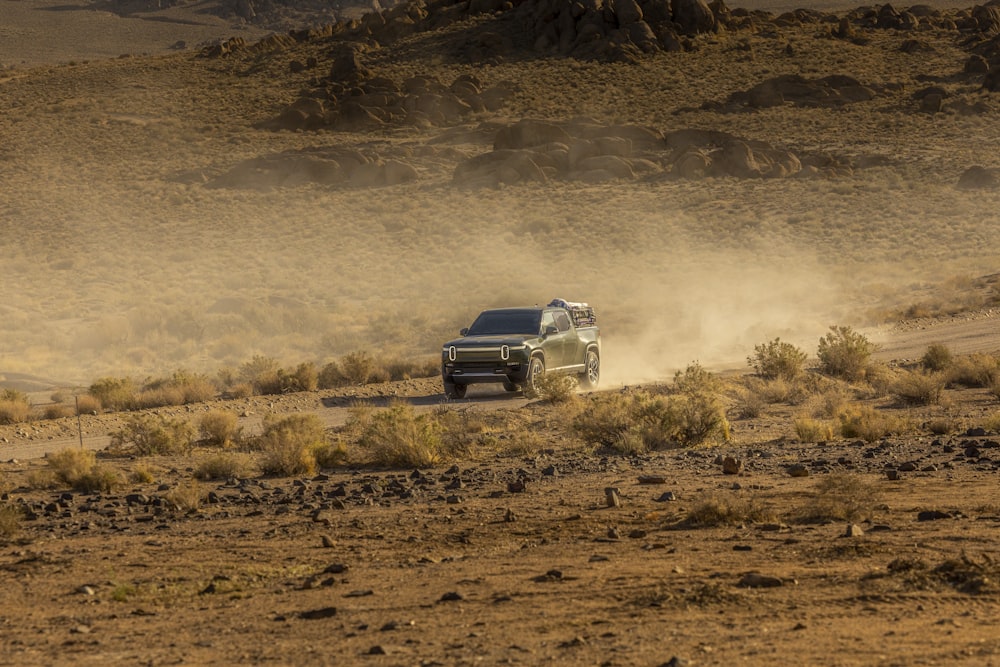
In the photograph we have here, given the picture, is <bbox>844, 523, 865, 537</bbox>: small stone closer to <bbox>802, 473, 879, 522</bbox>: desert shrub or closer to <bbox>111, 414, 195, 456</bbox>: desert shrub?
<bbox>802, 473, 879, 522</bbox>: desert shrub

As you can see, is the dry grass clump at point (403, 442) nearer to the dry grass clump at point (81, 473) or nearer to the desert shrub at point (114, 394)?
the dry grass clump at point (81, 473)

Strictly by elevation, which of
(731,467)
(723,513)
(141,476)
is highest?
(141,476)

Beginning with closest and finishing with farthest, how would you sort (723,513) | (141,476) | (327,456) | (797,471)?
(723,513) < (797,471) < (141,476) < (327,456)

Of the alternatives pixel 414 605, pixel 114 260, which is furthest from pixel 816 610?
pixel 114 260

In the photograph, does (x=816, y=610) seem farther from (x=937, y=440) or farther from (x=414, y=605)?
(x=937, y=440)

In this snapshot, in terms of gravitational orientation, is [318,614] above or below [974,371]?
A: below

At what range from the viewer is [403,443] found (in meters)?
15.8

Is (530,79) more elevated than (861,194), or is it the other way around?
(530,79)

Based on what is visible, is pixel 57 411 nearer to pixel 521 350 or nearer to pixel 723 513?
pixel 521 350

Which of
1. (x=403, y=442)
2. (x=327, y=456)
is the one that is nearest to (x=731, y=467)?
(x=403, y=442)

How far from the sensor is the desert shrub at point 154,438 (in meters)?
17.7

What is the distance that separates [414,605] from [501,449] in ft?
28.5

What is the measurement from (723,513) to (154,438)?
31.5 feet

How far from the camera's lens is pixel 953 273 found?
50125mm
